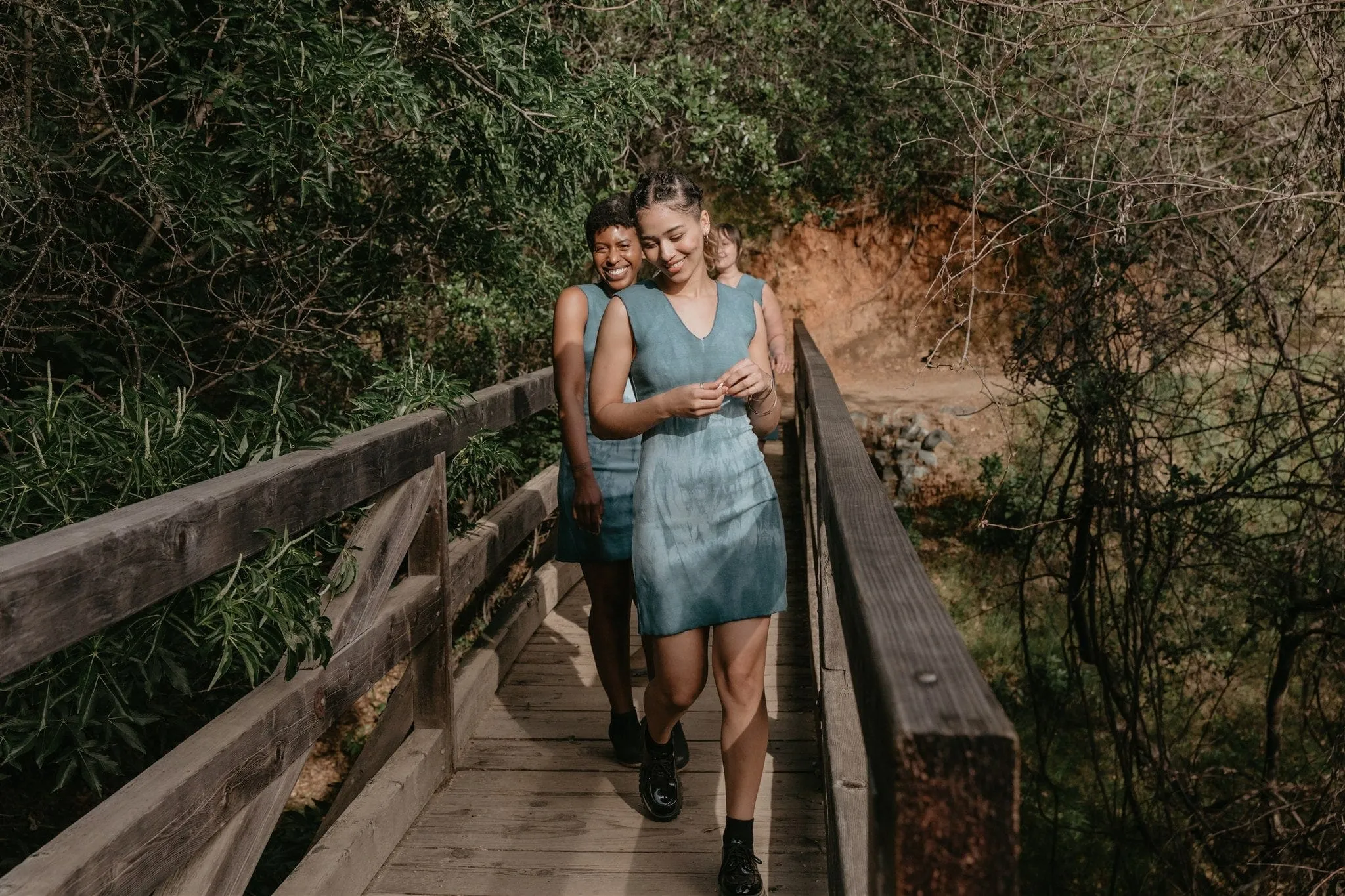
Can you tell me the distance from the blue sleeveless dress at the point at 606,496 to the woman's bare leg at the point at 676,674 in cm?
62

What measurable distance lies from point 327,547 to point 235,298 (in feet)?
7.79

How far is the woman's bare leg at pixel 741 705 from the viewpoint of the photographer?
2.83 m

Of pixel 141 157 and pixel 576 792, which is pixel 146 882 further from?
pixel 141 157

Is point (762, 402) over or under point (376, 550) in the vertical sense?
over

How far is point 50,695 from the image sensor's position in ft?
7.90

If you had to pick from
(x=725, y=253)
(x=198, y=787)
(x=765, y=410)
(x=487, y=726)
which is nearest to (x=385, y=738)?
(x=487, y=726)

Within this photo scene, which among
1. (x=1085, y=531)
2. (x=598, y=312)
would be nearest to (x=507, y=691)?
(x=598, y=312)

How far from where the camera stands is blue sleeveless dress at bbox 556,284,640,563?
3.59m

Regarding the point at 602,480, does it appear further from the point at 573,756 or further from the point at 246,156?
the point at 246,156

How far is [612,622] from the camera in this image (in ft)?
12.2

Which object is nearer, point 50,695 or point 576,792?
point 50,695

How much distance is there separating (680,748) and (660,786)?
0.45 metres

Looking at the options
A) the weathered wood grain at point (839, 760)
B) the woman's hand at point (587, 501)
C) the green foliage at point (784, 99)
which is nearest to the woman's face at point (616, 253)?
the woman's hand at point (587, 501)

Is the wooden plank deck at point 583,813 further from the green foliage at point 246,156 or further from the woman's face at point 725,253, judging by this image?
the woman's face at point 725,253
